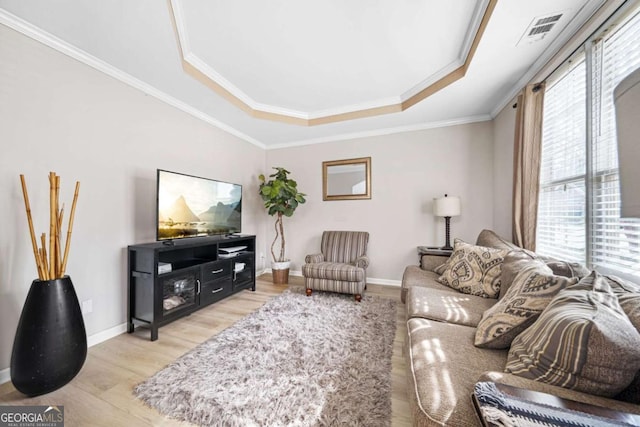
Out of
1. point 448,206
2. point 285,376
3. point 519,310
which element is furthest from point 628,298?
point 448,206

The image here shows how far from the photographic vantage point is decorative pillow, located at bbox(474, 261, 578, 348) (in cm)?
103

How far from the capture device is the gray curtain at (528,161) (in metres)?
1.90

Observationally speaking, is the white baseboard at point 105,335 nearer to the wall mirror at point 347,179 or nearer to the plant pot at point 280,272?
the plant pot at point 280,272

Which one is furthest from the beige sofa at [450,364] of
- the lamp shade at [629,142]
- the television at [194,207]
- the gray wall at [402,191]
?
the television at [194,207]

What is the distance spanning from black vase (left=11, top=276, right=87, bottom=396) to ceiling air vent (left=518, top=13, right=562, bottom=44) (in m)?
3.63

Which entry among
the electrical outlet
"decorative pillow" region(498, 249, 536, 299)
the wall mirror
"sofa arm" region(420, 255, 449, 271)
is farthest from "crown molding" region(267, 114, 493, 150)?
the electrical outlet

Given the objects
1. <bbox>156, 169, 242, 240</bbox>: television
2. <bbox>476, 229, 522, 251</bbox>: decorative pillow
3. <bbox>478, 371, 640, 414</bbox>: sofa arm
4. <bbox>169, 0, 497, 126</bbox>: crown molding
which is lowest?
<bbox>478, 371, 640, 414</bbox>: sofa arm

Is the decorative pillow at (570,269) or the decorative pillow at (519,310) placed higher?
the decorative pillow at (570,269)

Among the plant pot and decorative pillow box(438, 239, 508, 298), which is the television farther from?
decorative pillow box(438, 239, 508, 298)

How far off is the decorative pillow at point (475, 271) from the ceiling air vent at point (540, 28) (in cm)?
164

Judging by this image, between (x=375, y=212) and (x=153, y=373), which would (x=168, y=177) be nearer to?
(x=153, y=373)

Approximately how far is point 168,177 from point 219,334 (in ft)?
5.27

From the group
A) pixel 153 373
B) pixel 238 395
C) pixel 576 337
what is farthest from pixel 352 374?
pixel 153 373

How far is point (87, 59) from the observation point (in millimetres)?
1910
